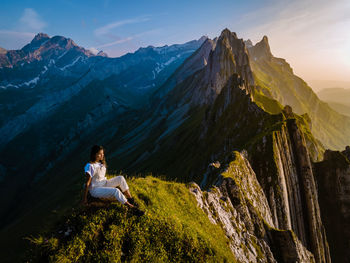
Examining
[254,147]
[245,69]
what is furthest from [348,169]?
[245,69]

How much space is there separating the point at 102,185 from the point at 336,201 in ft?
153

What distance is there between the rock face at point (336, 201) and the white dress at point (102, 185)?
4493 centimetres

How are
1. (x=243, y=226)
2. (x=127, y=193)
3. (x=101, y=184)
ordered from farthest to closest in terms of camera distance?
(x=243, y=226) → (x=127, y=193) → (x=101, y=184)

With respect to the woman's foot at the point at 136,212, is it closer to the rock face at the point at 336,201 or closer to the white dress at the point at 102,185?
the white dress at the point at 102,185

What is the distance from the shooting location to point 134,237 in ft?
29.1

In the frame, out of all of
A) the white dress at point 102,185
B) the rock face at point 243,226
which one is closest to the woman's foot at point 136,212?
the white dress at point 102,185

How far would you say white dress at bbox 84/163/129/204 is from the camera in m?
9.16

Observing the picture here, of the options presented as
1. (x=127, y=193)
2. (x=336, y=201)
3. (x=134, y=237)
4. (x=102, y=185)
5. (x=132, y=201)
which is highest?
(x=102, y=185)

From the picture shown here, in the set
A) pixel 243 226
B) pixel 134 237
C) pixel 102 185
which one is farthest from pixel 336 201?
pixel 102 185

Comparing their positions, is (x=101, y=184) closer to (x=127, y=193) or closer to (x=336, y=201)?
(x=127, y=193)

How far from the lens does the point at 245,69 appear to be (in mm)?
111375

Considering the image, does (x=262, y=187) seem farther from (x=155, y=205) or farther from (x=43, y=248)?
(x=43, y=248)

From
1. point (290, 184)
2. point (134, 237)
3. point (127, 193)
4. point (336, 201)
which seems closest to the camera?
point (134, 237)

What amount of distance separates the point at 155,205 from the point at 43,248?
511cm
